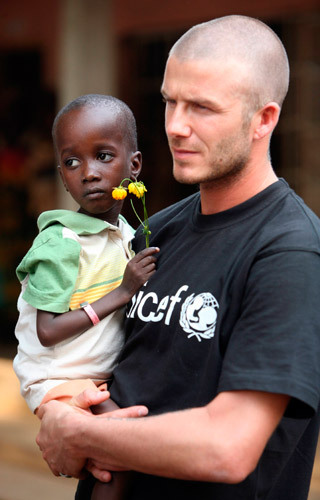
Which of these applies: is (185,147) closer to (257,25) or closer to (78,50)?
(257,25)

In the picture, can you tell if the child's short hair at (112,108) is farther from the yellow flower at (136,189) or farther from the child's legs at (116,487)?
the child's legs at (116,487)

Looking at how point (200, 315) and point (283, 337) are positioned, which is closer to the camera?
point (283, 337)

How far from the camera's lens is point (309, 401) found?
1.79 meters

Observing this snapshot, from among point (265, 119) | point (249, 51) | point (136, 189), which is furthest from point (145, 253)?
point (249, 51)

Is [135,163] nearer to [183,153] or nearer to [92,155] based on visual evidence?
[92,155]

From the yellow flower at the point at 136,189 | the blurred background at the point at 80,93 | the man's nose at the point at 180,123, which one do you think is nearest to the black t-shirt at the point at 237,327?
the yellow flower at the point at 136,189

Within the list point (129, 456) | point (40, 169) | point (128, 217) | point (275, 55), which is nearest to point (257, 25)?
point (275, 55)

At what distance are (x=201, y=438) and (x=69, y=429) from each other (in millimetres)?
397

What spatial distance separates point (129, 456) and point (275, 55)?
104 centimetres

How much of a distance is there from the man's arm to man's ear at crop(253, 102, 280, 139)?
66 cm

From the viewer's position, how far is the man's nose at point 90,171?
2.35m

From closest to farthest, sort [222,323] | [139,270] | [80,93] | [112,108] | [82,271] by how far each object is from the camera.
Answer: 1. [222,323]
2. [139,270]
3. [82,271]
4. [112,108]
5. [80,93]

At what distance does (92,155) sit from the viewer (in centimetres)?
239

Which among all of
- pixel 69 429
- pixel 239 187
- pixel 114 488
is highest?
pixel 239 187
